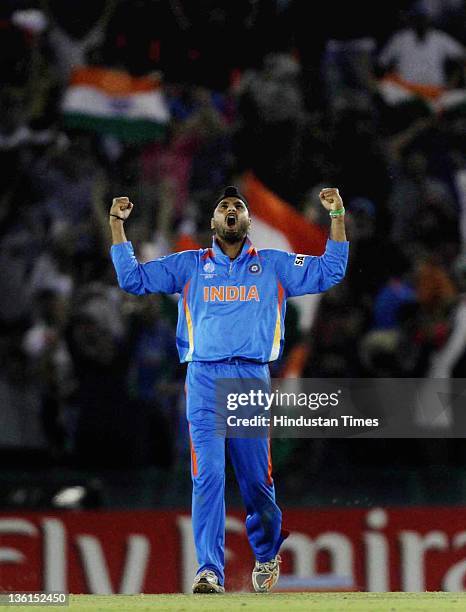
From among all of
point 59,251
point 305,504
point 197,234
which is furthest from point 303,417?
point 59,251

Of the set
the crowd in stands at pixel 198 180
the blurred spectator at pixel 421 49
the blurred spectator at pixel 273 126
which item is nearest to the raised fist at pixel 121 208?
the crowd in stands at pixel 198 180

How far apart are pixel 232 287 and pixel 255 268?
15 cm

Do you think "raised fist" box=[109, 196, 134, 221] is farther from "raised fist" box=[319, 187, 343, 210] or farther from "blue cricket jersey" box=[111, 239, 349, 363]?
"raised fist" box=[319, 187, 343, 210]

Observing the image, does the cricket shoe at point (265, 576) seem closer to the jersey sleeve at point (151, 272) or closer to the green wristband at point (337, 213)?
the jersey sleeve at point (151, 272)

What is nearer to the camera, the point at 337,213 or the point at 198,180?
the point at 337,213

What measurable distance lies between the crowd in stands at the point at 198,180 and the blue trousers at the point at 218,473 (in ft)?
10.3

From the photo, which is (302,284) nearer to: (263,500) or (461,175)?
(263,500)

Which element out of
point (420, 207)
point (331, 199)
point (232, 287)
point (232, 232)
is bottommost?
point (232, 287)

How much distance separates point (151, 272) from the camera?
5832mm

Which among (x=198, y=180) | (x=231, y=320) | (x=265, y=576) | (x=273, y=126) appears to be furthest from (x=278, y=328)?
(x=273, y=126)

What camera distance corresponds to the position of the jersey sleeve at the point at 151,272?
5797 millimetres

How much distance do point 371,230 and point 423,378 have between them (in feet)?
4.16

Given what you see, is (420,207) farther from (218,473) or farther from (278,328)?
(218,473)

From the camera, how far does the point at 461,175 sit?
32.4 ft
